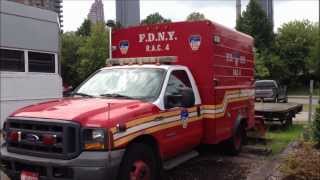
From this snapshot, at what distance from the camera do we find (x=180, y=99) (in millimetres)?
7594

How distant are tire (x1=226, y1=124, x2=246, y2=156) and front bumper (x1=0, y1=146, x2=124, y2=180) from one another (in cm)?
490

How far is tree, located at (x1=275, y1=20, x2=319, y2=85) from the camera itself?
6322cm

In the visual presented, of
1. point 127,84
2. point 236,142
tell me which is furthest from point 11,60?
point 127,84

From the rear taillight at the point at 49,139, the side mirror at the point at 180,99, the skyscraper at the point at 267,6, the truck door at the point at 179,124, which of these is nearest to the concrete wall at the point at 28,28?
the truck door at the point at 179,124

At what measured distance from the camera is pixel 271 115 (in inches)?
588

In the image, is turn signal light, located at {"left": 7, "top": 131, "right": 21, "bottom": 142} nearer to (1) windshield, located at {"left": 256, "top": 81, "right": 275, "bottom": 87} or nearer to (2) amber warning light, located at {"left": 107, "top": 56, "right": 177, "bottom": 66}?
(2) amber warning light, located at {"left": 107, "top": 56, "right": 177, "bottom": 66}

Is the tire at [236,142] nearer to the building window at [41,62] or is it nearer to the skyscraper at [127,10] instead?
the skyscraper at [127,10]

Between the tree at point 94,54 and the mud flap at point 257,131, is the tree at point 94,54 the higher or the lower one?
the higher one

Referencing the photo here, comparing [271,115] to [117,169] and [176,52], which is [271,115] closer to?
[176,52]

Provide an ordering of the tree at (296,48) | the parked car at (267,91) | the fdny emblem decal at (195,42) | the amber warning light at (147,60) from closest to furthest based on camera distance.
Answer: the amber warning light at (147,60) < the fdny emblem decal at (195,42) < the parked car at (267,91) < the tree at (296,48)

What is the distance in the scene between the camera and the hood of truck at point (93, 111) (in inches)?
239

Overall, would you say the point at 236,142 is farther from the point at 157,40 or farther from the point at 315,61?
the point at 315,61

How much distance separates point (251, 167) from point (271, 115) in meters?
5.60

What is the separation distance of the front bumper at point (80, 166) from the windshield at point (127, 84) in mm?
1480
